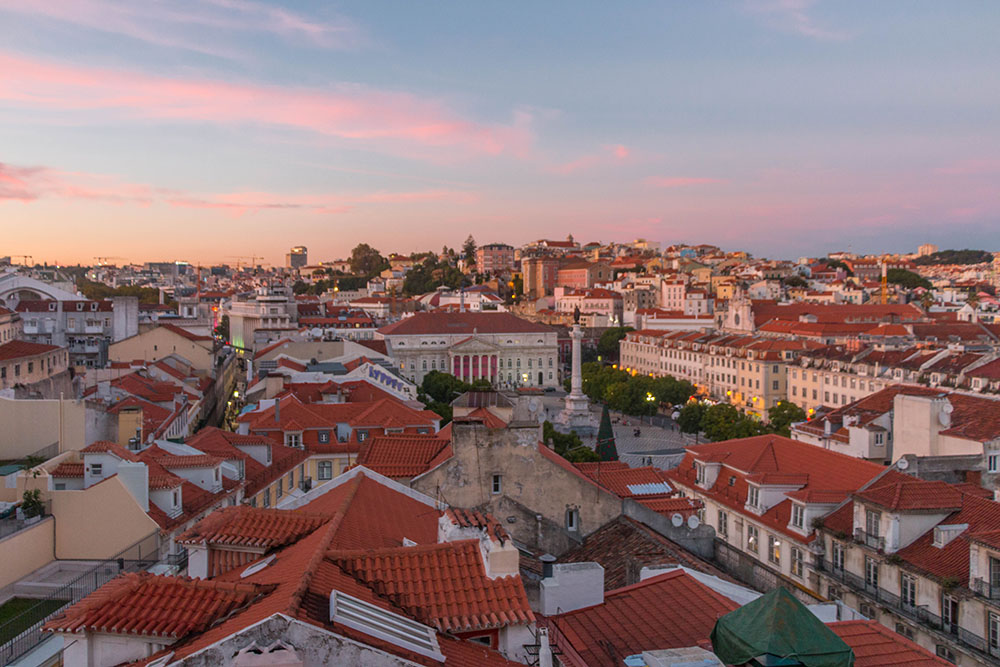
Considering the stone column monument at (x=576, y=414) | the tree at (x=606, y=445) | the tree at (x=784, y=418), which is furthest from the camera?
the stone column monument at (x=576, y=414)

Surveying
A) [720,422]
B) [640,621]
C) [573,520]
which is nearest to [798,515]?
[573,520]

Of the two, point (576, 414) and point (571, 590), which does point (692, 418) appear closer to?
point (576, 414)

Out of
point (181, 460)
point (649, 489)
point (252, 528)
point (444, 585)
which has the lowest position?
point (649, 489)

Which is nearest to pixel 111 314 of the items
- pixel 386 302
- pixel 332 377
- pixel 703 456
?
pixel 332 377

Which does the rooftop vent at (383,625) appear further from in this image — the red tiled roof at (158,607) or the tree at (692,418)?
the tree at (692,418)

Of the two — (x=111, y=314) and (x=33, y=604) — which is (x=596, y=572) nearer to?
Result: (x=33, y=604)

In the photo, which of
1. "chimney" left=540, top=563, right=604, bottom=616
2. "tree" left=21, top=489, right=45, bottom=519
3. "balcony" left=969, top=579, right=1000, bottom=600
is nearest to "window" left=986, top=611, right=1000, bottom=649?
"balcony" left=969, top=579, right=1000, bottom=600

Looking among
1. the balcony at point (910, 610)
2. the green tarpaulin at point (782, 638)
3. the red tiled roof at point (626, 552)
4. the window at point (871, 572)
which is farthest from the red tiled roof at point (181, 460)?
the green tarpaulin at point (782, 638)
